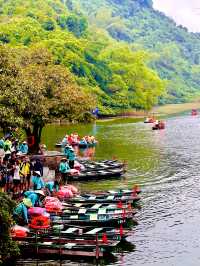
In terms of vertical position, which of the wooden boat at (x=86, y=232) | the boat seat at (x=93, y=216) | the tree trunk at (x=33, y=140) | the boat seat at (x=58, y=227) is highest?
the tree trunk at (x=33, y=140)

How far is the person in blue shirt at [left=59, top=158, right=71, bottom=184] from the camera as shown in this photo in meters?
39.5

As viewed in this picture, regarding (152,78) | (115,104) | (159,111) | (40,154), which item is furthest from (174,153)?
(159,111)

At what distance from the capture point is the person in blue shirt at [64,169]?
3953cm

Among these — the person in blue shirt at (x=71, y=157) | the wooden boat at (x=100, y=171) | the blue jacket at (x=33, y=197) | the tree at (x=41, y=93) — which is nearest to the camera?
the blue jacket at (x=33, y=197)

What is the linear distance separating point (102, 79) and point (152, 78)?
16.1 meters

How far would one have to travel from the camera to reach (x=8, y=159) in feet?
123

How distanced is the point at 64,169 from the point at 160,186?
697 cm

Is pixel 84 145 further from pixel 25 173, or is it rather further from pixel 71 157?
pixel 25 173

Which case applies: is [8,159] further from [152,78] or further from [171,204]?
[152,78]

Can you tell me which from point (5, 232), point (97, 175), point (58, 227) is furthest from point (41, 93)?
point (5, 232)

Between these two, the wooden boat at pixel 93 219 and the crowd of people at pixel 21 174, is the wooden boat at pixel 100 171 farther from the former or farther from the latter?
the wooden boat at pixel 93 219

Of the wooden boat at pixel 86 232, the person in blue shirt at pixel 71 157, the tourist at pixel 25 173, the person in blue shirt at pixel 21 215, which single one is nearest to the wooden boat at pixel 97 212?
the wooden boat at pixel 86 232

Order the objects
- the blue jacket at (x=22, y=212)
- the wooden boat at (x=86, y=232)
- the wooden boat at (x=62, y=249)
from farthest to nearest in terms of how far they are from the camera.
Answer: the blue jacket at (x=22, y=212), the wooden boat at (x=86, y=232), the wooden boat at (x=62, y=249)

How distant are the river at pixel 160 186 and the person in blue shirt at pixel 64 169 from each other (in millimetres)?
1130
